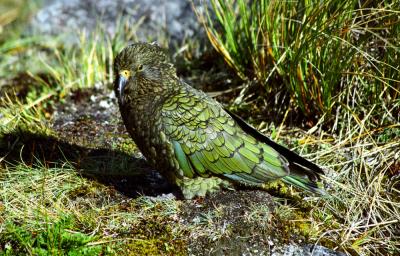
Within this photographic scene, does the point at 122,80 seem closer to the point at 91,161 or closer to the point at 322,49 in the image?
the point at 91,161

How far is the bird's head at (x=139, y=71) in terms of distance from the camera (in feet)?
12.9

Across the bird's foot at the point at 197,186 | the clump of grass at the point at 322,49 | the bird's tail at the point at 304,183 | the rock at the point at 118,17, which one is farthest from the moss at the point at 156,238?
the rock at the point at 118,17

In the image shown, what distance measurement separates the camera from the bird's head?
3941 millimetres

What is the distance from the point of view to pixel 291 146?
4.72 m

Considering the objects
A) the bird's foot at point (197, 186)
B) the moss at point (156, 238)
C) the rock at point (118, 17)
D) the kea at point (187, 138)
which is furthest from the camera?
the rock at point (118, 17)

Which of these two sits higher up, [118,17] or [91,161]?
[118,17]

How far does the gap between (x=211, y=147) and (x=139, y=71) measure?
681mm

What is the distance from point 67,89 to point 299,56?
2.47 meters

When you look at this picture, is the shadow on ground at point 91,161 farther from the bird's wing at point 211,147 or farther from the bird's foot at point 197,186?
the bird's wing at point 211,147

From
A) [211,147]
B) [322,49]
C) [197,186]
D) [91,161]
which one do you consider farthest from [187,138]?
[322,49]

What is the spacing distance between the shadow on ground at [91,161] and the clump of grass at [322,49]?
1.28 m

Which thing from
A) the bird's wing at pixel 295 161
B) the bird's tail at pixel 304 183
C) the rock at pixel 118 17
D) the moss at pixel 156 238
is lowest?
the moss at pixel 156 238

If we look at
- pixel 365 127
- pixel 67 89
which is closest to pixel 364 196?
pixel 365 127

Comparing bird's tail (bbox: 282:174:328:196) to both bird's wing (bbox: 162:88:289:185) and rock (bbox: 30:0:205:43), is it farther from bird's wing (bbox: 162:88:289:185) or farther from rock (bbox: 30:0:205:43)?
rock (bbox: 30:0:205:43)
